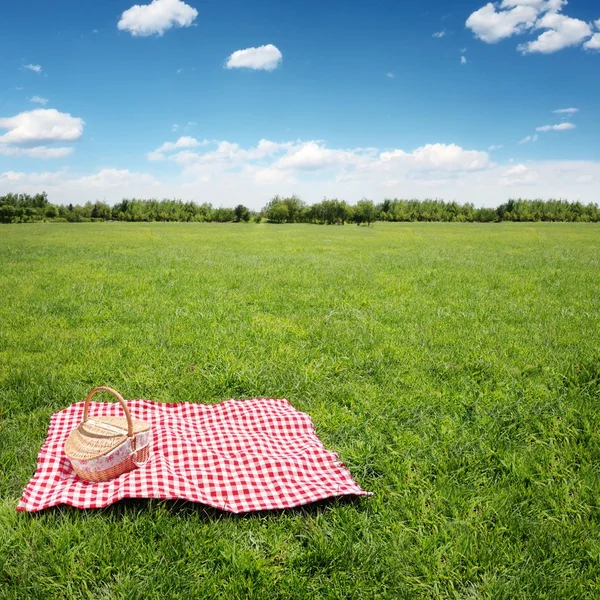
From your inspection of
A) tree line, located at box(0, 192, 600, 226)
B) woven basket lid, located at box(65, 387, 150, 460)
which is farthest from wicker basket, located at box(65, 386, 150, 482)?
tree line, located at box(0, 192, 600, 226)

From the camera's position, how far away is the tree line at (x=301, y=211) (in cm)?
8400

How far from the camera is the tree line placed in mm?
84000

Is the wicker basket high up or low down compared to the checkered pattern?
up

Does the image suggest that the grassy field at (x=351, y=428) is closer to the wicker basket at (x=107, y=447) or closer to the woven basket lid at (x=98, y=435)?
the wicker basket at (x=107, y=447)

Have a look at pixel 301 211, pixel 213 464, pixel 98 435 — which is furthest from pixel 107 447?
pixel 301 211

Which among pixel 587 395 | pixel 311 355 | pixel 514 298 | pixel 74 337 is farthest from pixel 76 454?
pixel 514 298

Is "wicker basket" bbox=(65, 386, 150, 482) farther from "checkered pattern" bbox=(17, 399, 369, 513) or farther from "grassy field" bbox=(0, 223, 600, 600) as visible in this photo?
"grassy field" bbox=(0, 223, 600, 600)

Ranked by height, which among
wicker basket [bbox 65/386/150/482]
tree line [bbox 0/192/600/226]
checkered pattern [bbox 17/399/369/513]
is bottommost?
checkered pattern [bbox 17/399/369/513]

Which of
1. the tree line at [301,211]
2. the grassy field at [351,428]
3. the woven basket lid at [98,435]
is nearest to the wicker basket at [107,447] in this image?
the woven basket lid at [98,435]

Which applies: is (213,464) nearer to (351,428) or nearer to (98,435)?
(98,435)

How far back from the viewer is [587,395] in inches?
210

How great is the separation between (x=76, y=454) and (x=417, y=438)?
9.48 ft

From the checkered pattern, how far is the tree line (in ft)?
250

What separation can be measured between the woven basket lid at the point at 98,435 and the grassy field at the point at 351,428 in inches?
16.2
